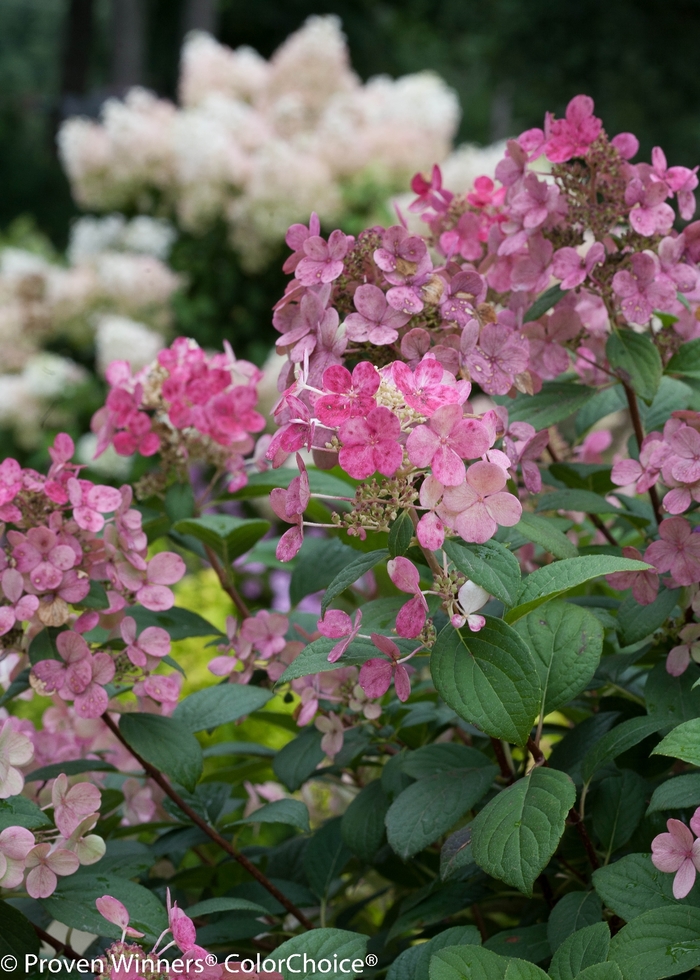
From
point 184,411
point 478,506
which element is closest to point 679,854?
point 478,506

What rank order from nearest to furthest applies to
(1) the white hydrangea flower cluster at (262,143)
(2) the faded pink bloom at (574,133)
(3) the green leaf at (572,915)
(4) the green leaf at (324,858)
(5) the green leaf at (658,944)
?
(5) the green leaf at (658,944) < (3) the green leaf at (572,915) < (2) the faded pink bloom at (574,133) < (4) the green leaf at (324,858) < (1) the white hydrangea flower cluster at (262,143)

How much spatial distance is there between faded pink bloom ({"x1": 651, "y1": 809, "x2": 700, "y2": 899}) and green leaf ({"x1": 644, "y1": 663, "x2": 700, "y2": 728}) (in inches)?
4.2

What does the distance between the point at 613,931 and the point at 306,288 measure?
1.80ft

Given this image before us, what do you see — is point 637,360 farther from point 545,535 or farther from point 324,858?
point 324,858

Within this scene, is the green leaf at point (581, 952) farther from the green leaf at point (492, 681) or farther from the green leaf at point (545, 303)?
the green leaf at point (545, 303)

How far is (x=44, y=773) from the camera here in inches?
31.5

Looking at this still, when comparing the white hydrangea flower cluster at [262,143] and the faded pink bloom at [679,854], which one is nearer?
the faded pink bloom at [679,854]

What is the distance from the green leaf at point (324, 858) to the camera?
86 cm

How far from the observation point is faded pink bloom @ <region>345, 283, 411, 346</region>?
25.9 inches

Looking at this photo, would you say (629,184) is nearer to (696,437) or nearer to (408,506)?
(696,437)

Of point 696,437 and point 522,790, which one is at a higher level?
point 696,437

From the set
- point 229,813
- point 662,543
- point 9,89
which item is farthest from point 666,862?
point 9,89

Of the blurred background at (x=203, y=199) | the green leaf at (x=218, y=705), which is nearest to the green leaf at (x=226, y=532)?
the green leaf at (x=218, y=705)

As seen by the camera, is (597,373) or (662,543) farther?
(597,373)
